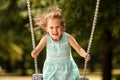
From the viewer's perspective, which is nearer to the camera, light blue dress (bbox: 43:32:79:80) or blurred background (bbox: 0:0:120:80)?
light blue dress (bbox: 43:32:79:80)

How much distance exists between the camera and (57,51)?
6043mm

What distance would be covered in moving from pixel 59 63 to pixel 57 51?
0.46ft

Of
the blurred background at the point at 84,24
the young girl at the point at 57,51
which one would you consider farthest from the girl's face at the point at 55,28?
the blurred background at the point at 84,24

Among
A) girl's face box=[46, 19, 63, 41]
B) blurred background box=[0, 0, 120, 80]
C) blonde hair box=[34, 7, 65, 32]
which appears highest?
blonde hair box=[34, 7, 65, 32]

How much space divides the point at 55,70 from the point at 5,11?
16579mm

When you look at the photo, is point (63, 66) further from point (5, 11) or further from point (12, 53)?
point (12, 53)

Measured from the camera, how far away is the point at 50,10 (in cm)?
618

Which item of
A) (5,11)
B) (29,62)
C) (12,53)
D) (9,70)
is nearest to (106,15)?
(5,11)

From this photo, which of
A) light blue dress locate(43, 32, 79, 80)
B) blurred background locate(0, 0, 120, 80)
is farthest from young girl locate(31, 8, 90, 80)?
blurred background locate(0, 0, 120, 80)

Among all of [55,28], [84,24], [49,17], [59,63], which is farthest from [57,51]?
[84,24]

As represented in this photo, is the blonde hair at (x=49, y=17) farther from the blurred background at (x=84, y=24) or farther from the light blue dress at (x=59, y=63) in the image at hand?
the blurred background at (x=84, y=24)

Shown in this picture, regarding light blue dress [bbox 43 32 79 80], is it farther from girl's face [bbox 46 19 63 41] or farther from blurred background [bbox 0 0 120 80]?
blurred background [bbox 0 0 120 80]

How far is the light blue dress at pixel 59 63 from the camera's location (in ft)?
19.6

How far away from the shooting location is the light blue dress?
5.97 metres
